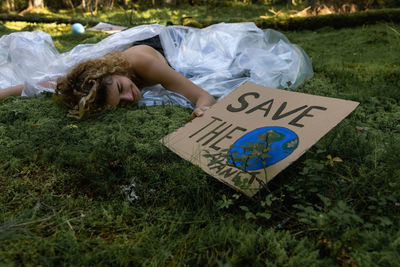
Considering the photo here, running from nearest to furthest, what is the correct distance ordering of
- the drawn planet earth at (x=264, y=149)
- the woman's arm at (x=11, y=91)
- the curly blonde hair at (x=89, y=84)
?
the drawn planet earth at (x=264, y=149) < the curly blonde hair at (x=89, y=84) < the woman's arm at (x=11, y=91)

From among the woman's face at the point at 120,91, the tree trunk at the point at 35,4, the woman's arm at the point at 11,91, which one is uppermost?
the woman's face at the point at 120,91

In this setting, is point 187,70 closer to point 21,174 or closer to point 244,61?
point 244,61

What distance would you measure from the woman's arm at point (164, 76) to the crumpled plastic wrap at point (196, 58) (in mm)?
107

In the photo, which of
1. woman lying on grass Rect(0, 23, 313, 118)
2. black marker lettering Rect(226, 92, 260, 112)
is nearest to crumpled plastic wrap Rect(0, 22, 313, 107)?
woman lying on grass Rect(0, 23, 313, 118)

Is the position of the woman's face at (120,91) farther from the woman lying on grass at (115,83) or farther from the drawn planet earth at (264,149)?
the drawn planet earth at (264,149)

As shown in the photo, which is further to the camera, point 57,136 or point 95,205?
point 57,136

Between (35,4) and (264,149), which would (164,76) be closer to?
(264,149)

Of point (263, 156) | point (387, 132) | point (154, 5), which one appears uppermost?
point (263, 156)

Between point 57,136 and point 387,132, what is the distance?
6.05ft

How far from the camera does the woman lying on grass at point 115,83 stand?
235 centimetres

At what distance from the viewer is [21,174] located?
5.19 ft

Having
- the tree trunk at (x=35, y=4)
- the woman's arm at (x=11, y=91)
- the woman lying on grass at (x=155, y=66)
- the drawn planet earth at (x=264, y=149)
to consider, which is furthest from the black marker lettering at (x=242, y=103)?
the tree trunk at (x=35, y=4)

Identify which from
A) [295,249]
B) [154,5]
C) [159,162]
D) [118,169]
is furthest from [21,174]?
[154,5]

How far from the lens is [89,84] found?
2420 millimetres
